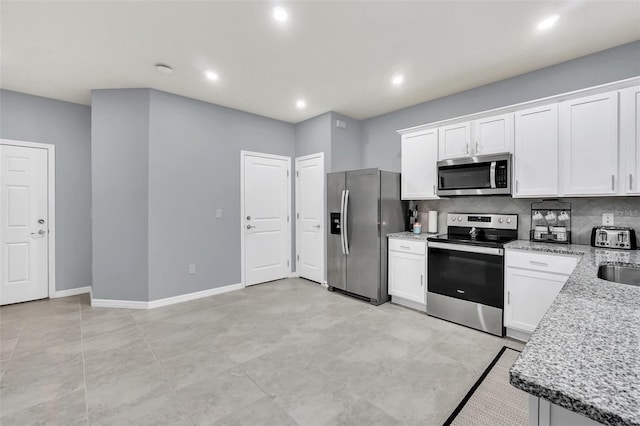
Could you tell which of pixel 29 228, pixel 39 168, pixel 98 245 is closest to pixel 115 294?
pixel 98 245

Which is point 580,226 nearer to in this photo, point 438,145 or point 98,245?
point 438,145

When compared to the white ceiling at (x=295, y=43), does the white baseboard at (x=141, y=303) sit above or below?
below

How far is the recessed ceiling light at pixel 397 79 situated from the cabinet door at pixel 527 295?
2.35 metres

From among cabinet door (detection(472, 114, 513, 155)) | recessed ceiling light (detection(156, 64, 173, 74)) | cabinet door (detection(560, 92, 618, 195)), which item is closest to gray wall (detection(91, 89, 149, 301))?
recessed ceiling light (detection(156, 64, 173, 74))

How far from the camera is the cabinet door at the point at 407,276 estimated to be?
138 inches

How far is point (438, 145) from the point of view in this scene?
141 inches

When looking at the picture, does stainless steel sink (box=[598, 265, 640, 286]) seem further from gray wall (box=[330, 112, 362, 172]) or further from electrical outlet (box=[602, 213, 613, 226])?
gray wall (box=[330, 112, 362, 172])

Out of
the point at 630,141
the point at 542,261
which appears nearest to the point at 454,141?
the point at 630,141

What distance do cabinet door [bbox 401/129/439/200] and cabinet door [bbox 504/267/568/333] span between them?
128cm

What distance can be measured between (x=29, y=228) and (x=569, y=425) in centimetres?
553

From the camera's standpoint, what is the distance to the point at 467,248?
3066 millimetres

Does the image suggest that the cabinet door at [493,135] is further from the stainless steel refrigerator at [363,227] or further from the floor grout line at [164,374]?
the floor grout line at [164,374]

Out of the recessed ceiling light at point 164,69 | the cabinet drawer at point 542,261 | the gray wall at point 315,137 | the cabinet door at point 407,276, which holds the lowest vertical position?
the cabinet door at point 407,276

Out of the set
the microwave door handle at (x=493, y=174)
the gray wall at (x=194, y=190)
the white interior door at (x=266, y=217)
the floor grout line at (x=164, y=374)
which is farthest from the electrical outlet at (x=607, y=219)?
the gray wall at (x=194, y=190)
